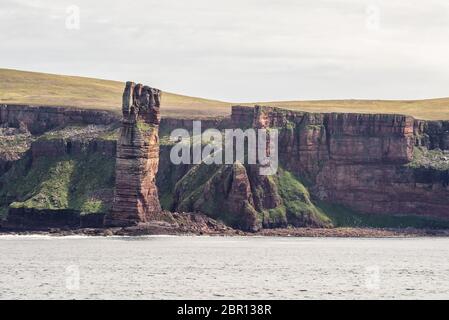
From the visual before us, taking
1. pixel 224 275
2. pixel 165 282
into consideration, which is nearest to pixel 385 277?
pixel 224 275

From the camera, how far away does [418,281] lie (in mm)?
190750

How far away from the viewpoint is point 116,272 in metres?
A: 197

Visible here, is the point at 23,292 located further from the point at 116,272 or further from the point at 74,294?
the point at 116,272

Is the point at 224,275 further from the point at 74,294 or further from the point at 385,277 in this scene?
the point at 74,294
